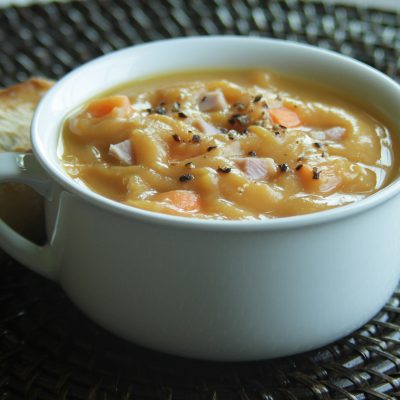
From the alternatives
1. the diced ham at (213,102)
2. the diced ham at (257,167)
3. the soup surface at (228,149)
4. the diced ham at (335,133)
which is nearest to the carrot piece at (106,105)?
the soup surface at (228,149)

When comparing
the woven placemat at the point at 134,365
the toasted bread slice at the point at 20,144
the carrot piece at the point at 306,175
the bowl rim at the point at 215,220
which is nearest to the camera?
the bowl rim at the point at 215,220

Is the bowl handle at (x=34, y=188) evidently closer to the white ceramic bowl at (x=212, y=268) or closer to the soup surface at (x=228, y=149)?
the white ceramic bowl at (x=212, y=268)

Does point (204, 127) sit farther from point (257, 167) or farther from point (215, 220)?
point (215, 220)

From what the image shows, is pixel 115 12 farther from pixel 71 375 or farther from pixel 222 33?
pixel 71 375

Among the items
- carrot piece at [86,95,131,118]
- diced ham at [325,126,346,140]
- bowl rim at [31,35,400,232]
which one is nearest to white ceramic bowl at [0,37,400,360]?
bowl rim at [31,35,400,232]

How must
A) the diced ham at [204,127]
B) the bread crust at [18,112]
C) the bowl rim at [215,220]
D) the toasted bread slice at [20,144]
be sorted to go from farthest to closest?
the bread crust at [18,112]
the toasted bread slice at [20,144]
the diced ham at [204,127]
the bowl rim at [215,220]

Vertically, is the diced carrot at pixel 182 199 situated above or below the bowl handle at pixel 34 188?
above
